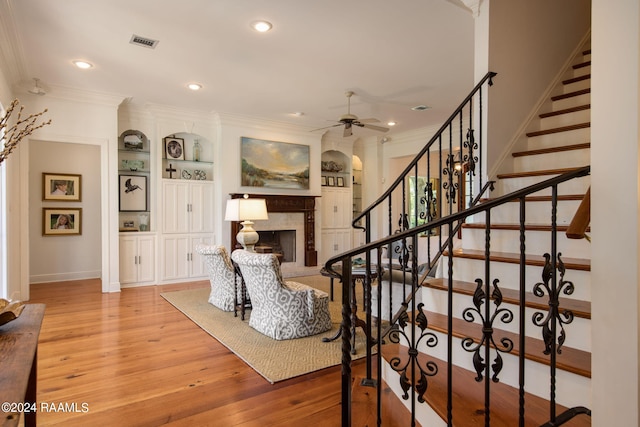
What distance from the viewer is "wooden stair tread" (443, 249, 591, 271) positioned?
81.3 inches

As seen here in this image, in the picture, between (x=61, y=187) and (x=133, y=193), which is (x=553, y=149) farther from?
(x=61, y=187)

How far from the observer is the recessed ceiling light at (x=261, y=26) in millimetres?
3471

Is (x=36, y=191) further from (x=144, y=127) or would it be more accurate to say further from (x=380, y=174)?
(x=380, y=174)

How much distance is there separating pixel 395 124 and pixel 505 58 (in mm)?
4185

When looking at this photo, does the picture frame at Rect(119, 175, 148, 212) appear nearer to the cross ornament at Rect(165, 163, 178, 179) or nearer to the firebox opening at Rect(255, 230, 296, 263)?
the cross ornament at Rect(165, 163, 178, 179)

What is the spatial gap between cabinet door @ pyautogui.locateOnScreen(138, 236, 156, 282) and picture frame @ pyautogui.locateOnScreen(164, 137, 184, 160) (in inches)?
56.9

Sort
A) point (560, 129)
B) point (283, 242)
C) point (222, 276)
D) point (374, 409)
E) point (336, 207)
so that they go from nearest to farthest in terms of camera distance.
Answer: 1. point (374, 409)
2. point (560, 129)
3. point (222, 276)
4. point (283, 242)
5. point (336, 207)

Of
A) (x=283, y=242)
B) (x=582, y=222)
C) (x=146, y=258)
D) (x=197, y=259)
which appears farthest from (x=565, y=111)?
(x=146, y=258)

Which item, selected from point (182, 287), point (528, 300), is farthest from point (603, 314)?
point (182, 287)

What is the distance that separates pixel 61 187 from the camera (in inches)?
262

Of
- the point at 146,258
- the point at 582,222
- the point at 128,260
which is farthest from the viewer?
the point at 146,258

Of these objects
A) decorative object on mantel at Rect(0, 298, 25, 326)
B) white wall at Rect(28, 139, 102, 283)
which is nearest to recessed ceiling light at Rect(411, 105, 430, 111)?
white wall at Rect(28, 139, 102, 283)

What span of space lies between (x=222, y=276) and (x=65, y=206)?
13.4 feet

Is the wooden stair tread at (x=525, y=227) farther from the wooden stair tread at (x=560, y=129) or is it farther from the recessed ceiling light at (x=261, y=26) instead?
the recessed ceiling light at (x=261, y=26)
